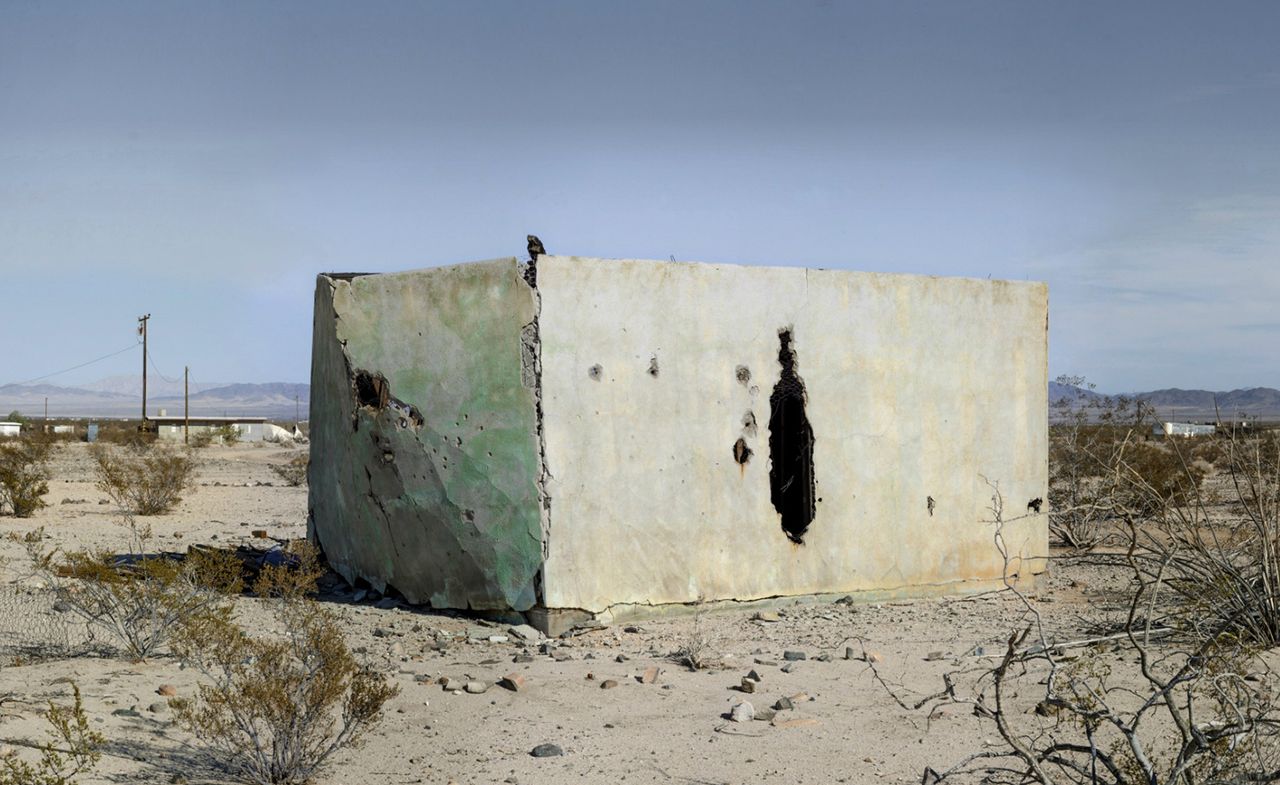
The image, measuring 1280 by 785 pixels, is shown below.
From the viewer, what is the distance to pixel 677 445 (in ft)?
28.9

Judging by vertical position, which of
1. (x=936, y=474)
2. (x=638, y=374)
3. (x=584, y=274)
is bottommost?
(x=936, y=474)

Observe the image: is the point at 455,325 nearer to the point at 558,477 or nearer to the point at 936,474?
the point at 558,477

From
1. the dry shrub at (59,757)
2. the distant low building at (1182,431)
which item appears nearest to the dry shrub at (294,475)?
the distant low building at (1182,431)

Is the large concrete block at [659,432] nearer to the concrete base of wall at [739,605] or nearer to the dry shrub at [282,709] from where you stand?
the concrete base of wall at [739,605]

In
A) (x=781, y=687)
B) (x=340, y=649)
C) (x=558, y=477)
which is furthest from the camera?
(x=558, y=477)

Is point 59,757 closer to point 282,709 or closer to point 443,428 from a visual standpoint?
point 282,709

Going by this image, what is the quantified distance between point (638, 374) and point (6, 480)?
1148cm

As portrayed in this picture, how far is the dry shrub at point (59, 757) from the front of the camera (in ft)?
A: 14.2

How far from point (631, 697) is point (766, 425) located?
9.79 feet

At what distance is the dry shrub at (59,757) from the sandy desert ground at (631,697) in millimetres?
124

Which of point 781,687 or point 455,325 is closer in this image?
point 781,687

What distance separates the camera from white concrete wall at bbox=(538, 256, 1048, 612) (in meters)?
8.49

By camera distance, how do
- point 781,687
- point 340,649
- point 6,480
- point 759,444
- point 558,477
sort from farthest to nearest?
point 6,480 < point 759,444 < point 558,477 < point 781,687 < point 340,649

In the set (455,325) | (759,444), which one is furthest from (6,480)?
(759,444)
